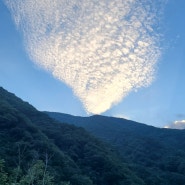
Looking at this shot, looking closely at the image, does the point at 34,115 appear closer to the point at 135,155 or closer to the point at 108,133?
the point at 135,155

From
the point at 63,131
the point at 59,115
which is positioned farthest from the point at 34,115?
the point at 59,115

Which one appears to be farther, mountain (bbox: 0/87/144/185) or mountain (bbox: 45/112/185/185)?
mountain (bbox: 45/112/185/185)

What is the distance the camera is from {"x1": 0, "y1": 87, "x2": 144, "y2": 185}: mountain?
57.8 metres

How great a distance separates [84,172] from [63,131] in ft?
70.4

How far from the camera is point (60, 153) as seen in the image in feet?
219

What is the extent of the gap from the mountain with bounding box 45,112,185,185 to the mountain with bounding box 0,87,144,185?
7401 millimetres

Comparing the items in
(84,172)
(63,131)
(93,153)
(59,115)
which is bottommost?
(84,172)

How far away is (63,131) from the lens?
8500 centimetres

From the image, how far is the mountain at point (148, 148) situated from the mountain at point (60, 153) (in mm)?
7401

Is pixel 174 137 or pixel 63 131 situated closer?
pixel 63 131

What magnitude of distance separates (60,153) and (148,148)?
1565 inches

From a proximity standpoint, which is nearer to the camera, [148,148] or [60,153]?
[60,153]

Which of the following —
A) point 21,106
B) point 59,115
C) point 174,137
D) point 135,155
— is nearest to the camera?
point 135,155

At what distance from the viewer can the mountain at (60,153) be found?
190 feet
